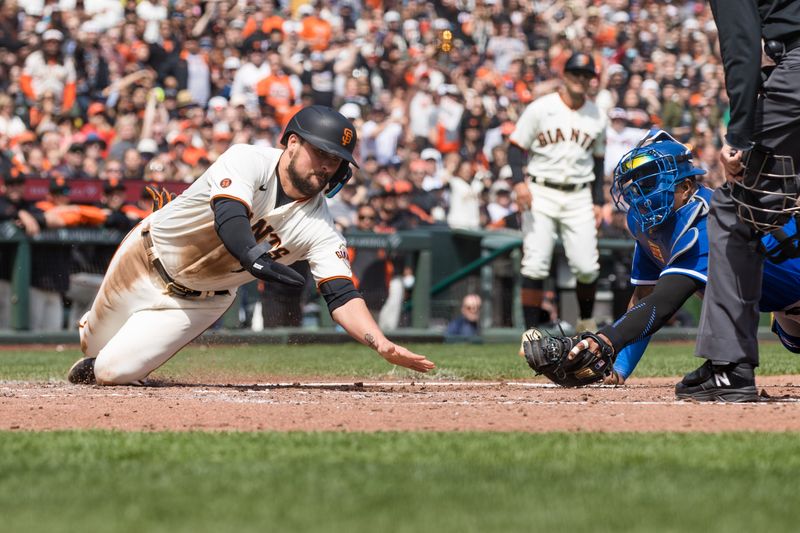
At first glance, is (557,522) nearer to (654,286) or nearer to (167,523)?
(167,523)

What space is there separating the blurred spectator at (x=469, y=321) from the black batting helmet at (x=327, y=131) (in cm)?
777

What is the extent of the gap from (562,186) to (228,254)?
498 cm

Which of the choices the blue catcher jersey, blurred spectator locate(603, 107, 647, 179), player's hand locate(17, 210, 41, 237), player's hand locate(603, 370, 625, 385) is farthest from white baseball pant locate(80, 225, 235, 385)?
blurred spectator locate(603, 107, 647, 179)

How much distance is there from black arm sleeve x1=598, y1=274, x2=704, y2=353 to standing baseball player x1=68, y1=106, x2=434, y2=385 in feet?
3.81

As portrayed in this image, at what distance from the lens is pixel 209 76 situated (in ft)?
59.0

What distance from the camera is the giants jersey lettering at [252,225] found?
6754 mm

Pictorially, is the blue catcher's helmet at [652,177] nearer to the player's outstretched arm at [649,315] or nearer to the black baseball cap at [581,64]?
the player's outstretched arm at [649,315]

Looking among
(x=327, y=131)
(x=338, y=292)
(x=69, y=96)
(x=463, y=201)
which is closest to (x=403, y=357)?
(x=338, y=292)

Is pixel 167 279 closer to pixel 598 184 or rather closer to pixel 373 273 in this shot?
pixel 598 184

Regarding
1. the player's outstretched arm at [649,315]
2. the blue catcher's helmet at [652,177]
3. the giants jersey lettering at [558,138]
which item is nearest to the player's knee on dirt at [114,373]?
the player's outstretched arm at [649,315]

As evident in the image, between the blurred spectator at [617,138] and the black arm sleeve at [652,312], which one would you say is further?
the blurred spectator at [617,138]

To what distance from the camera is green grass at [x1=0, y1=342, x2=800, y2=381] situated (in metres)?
9.17

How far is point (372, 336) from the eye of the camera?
6.57 m

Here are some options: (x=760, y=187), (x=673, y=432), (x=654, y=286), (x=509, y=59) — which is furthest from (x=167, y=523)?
(x=509, y=59)
